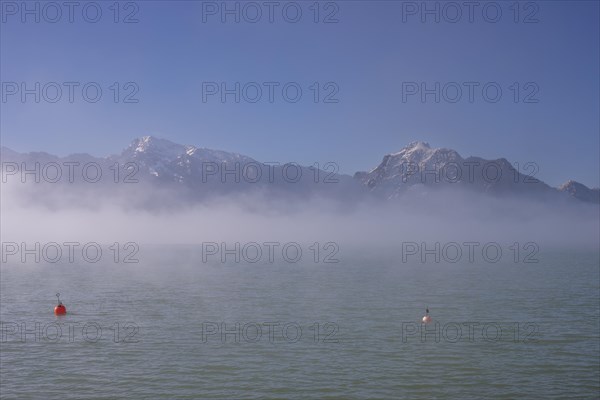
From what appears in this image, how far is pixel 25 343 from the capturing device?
5484 cm

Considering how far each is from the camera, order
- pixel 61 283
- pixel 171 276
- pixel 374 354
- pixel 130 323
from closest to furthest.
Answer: pixel 374 354
pixel 130 323
pixel 61 283
pixel 171 276

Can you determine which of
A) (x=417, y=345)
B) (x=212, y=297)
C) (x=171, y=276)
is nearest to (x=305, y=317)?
(x=417, y=345)

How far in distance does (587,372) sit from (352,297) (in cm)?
4560

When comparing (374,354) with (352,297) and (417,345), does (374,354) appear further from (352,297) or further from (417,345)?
(352,297)

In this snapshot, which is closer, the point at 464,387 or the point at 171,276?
the point at 464,387

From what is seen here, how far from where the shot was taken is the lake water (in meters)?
42.0

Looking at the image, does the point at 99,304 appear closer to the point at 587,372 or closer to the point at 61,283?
the point at 61,283

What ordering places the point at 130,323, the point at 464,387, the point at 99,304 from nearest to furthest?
1. the point at 464,387
2. the point at 130,323
3. the point at 99,304

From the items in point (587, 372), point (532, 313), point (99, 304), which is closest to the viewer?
point (587, 372)

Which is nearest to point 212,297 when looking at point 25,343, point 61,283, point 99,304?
point 99,304

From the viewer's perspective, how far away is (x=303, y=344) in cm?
5394

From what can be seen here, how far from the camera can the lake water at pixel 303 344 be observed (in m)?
42.0

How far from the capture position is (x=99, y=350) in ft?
170

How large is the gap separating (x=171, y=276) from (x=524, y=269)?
92.2 metres
